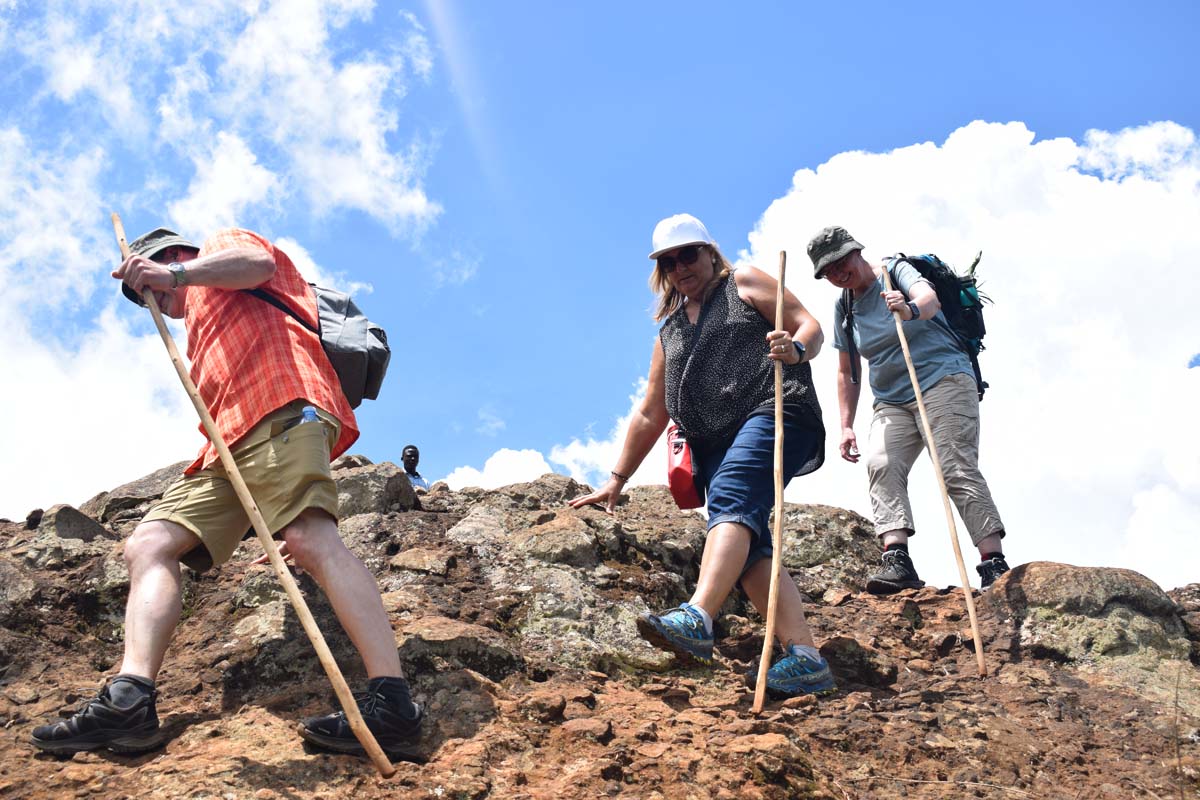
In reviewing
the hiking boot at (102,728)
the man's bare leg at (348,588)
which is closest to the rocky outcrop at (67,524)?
the hiking boot at (102,728)

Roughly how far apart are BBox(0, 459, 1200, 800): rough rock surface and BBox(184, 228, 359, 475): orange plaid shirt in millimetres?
1105

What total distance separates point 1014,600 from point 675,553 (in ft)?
6.80

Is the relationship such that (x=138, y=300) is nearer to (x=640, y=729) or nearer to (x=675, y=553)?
(x=640, y=729)

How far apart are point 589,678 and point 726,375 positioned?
1733 mm

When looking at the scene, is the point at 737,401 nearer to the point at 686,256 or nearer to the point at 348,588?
the point at 686,256

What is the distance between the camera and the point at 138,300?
4.47m

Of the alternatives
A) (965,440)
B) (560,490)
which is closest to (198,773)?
(560,490)

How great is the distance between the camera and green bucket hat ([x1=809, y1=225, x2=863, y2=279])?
6.79m

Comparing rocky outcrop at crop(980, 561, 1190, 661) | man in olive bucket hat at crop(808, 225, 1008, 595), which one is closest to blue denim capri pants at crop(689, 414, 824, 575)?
rocky outcrop at crop(980, 561, 1190, 661)

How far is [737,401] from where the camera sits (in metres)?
5.21

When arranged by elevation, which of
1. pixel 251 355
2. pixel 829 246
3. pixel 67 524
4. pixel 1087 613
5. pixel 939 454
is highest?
pixel 829 246

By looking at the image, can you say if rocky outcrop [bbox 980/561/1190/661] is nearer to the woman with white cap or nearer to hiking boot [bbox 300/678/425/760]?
the woman with white cap

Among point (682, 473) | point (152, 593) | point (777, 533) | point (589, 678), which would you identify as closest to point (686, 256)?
point (682, 473)

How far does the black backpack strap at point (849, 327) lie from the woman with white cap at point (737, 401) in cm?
209
